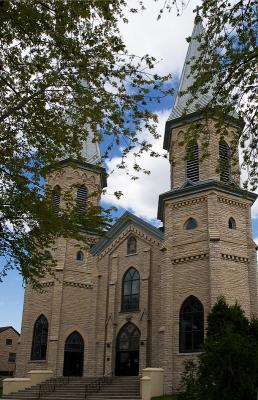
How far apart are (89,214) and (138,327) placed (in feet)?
56.5

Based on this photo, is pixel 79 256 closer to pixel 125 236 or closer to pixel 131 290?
pixel 125 236

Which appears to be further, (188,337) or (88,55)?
(188,337)

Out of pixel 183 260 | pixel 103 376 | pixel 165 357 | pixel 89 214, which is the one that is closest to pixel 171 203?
pixel 183 260

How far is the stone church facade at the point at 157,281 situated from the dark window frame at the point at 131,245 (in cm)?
7

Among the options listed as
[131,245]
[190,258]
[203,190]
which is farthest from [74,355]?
[203,190]

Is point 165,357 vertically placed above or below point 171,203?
below

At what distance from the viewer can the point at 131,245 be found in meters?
31.9

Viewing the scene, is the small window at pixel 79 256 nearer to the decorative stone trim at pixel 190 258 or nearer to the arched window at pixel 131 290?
the arched window at pixel 131 290

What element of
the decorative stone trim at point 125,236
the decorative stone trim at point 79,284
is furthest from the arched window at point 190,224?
the decorative stone trim at point 79,284

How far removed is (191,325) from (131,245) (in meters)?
8.58

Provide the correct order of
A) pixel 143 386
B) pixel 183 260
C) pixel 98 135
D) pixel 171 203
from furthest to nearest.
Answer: pixel 171 203
pixel 183 260
pixel 143 386
pixel 98 135

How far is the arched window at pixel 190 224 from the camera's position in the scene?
26.5 metres

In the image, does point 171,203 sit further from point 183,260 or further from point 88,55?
point 88,55

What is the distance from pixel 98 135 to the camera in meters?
12.9
